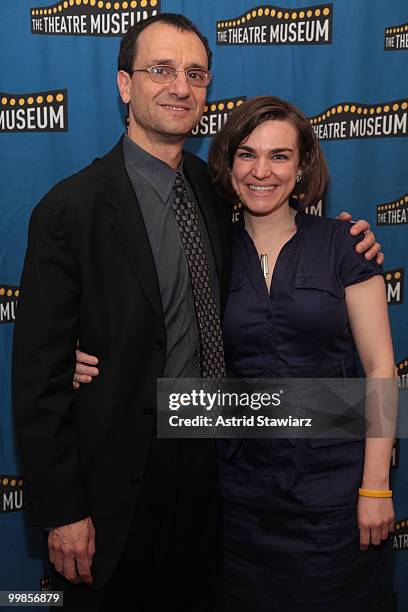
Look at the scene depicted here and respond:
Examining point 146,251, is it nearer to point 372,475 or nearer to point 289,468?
point 289,468

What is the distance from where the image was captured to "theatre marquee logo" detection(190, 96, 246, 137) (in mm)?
2219

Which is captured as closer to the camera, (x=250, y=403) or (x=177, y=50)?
(x=177, y=50)

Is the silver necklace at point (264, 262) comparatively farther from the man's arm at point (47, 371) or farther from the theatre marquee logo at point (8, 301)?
the theatre marquee logo at point (8, 301)

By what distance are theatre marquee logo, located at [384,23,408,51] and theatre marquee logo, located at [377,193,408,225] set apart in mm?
528

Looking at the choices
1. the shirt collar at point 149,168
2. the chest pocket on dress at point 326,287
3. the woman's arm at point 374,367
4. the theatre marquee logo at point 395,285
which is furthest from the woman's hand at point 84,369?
the theatre marquee logo at point 395,285

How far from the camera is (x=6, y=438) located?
2275 mm

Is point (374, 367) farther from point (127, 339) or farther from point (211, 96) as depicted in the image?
point (211, 96)

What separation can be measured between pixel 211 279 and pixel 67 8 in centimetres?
111

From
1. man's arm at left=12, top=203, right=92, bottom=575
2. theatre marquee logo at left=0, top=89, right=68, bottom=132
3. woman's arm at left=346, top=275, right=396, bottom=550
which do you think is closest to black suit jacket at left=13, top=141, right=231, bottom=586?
man's arm at left=12, top=203, right=92, bottom=575

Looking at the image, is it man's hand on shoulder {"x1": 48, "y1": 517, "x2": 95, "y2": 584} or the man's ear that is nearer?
man's hand on shoulder {"x1": 48, "y1": 517, "x2": 95, "y2": 584}

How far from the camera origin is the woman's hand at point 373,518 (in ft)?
5.29

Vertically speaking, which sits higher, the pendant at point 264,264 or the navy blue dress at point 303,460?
the pendant at point 264,264

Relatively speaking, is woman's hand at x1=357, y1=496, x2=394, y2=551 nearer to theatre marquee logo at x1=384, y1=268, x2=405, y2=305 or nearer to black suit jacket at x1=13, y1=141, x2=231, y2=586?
black suit jacket at x1=13, y1=141, x2=231, y2=586

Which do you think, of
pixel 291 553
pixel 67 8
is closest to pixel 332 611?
pixel 291 553
